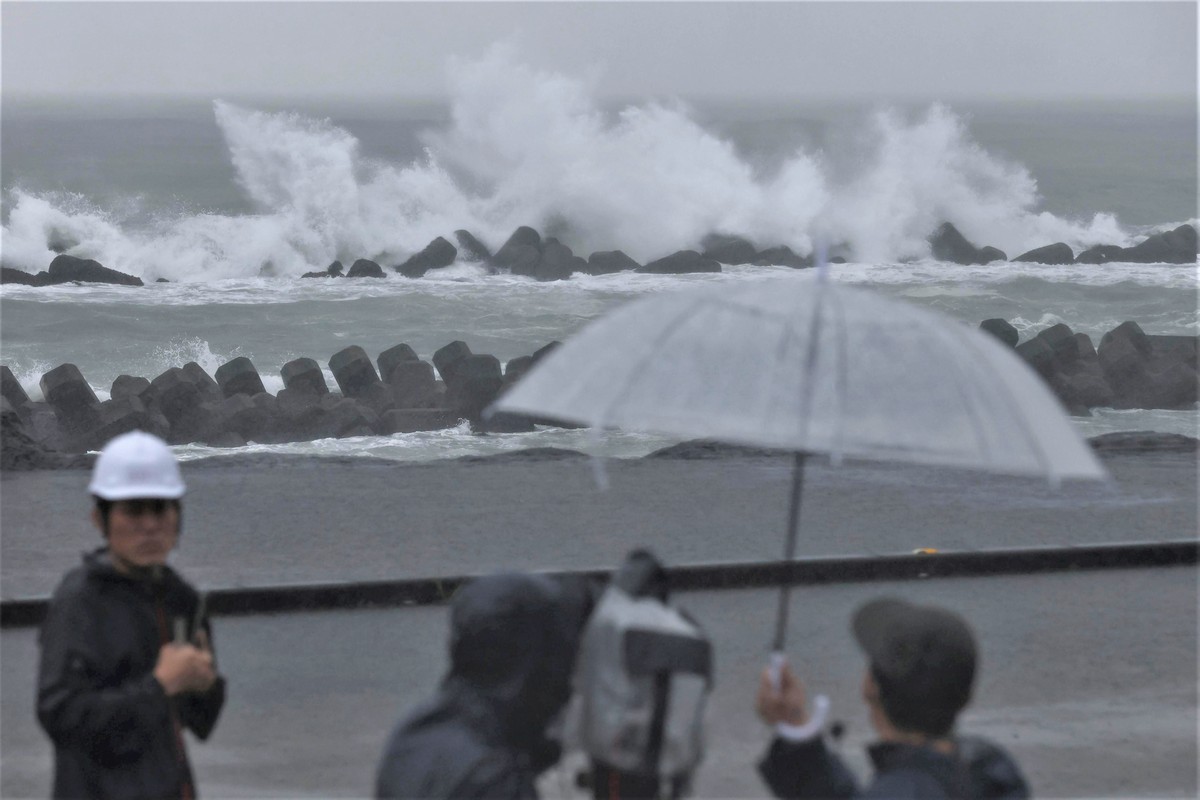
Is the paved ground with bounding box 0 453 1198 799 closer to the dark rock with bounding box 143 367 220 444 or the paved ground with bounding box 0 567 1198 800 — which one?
the paved ground with bounding box 0 567 1198 800

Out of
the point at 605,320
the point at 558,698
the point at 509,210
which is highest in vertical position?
the point at 509,210

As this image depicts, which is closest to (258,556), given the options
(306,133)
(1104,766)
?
(1104,766)

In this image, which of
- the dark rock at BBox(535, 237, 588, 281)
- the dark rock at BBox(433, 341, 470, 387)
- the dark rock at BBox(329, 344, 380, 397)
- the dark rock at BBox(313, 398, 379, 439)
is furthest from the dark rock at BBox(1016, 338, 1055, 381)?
the dark rock at BBox(535, 237, 588, 281)

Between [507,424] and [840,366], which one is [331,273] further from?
[840,366]

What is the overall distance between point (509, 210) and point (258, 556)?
163 feet

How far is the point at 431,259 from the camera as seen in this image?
46469 millimetres

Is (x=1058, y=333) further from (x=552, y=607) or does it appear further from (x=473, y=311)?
(x=552, y=607)

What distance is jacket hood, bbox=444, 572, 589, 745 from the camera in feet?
8.63

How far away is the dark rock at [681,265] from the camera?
1789 inches

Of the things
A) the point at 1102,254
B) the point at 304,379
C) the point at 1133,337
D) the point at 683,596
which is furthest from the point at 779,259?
the point at 683,596

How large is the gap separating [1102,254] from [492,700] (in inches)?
1798

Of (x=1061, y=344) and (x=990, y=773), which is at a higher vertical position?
(x=1061, y=344)

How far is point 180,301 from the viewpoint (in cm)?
3906

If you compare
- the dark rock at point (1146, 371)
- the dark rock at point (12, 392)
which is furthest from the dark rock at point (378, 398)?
the dark rock at point (1146, 371)
